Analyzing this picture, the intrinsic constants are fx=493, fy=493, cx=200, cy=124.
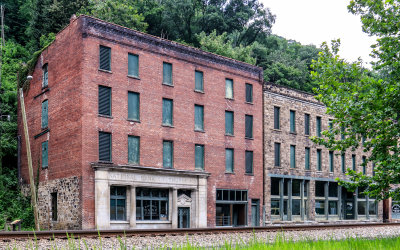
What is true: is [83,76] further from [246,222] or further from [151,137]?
[246,222]

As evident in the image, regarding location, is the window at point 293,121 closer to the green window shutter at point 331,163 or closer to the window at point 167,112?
the green window shutter at point 331,163

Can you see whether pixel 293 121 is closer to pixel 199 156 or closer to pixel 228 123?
pixel 228 123

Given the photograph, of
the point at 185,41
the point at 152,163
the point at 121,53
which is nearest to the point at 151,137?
the point at 152,163

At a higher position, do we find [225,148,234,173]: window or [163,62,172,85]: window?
[163,62,172,85]: window

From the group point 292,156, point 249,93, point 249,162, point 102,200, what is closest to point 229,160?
point 249,162

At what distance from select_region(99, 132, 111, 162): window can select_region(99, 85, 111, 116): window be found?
4.89ft

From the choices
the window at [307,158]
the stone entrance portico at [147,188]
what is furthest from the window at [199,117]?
the window at [307,158]

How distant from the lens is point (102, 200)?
31250 millimetres

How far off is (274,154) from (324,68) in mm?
21906

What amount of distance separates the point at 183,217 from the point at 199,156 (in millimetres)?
4938

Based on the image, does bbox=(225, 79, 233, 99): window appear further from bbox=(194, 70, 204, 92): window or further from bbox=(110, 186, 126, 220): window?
bbox=(110, 186, 126, 220): window

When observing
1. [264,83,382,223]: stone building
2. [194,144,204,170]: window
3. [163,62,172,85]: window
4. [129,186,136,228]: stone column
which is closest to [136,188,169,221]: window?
[129,186,136,228]: stone column

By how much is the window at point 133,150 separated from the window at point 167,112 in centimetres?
304

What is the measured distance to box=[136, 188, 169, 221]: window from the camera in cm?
3366
